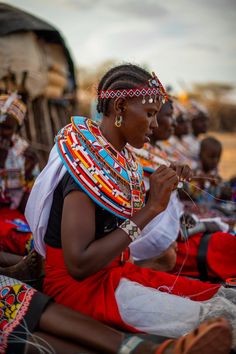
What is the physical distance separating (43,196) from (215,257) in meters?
1.66

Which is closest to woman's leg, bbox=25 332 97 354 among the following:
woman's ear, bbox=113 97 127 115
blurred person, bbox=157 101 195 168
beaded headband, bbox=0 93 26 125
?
woman's ear, bbox=113 97 127 115

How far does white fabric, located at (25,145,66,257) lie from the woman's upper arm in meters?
0.23

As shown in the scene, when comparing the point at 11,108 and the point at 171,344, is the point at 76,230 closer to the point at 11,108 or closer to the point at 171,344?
the point at 171,344

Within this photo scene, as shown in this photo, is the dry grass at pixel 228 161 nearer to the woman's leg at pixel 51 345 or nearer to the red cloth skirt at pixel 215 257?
the red cloth skirt at pixel 215 257

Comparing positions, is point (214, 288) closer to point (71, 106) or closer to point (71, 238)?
point (71, 238)

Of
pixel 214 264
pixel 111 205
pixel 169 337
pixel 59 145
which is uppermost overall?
pixel 59 145

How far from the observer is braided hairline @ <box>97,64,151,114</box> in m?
2.26

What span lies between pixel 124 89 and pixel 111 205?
618mm

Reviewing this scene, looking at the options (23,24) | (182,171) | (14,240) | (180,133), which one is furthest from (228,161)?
(182,171)

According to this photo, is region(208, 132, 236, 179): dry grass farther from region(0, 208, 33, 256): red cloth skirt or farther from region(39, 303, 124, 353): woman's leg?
region(39, 303, 124, 353): woman's leg

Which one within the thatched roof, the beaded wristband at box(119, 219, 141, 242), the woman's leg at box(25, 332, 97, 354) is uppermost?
the thatched roof

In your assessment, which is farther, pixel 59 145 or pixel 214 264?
pixel 214 264

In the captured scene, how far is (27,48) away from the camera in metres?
5.99

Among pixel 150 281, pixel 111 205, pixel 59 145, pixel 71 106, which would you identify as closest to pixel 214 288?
pixel 150 281
